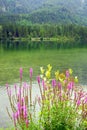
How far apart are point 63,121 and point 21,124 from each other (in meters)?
1.66

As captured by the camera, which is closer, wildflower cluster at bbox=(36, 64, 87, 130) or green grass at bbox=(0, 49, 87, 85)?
wildflower cluster at bbox=(36, 64, 87, 130)

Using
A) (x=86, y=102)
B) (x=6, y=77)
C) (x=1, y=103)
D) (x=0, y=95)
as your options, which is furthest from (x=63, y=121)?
(x=6, y=77)

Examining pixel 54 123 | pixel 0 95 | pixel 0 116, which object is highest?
pixel 54 123

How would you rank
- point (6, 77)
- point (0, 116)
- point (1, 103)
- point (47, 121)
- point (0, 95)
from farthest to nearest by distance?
point (6, 77) → point (0, 95) → point (1, 103) → point (0, 116) → point (47, 121)

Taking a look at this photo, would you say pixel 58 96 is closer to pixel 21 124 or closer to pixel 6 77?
pixel 21 124

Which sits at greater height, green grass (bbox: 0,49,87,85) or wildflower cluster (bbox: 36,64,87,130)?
wildflower cluster (bbox: 36,64,87,130)

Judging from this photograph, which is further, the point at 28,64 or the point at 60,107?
the point at 28,64

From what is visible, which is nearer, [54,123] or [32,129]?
[32,129]

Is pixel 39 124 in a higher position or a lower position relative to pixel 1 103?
higher

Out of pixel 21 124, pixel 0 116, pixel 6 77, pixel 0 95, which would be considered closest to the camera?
pixel 21 124

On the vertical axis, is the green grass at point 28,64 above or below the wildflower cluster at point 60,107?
below

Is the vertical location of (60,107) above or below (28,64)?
above

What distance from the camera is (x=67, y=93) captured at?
11.3 m

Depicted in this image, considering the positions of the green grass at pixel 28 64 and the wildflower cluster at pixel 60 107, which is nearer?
the wildflower cluster at pixel 60 107
